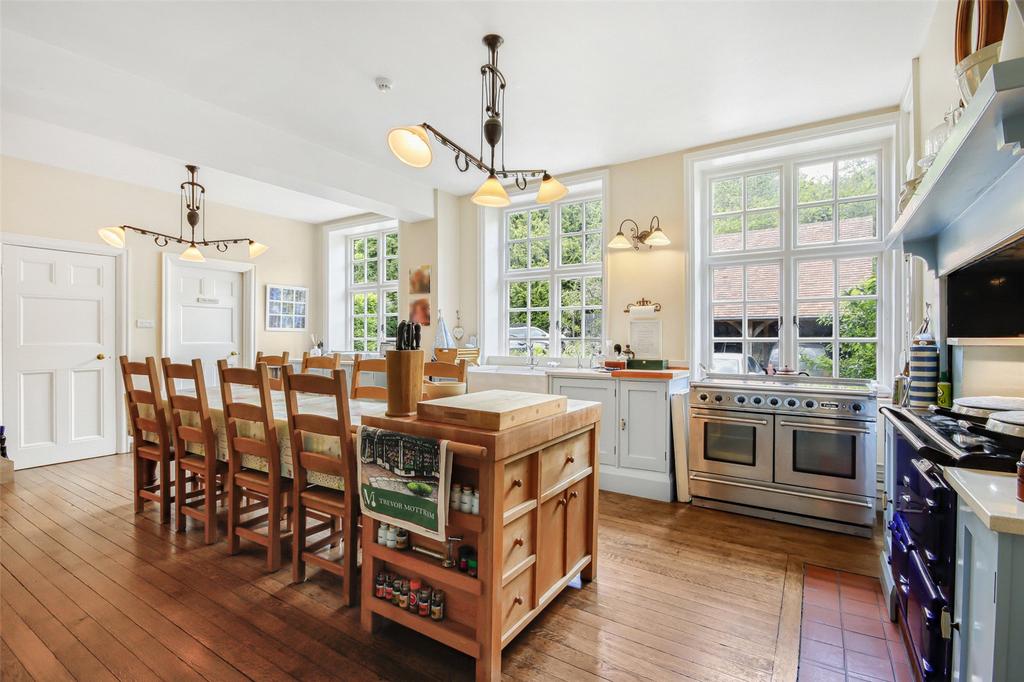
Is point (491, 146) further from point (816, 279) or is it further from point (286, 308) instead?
point (286, 308)

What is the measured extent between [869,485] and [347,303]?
20.4 feet

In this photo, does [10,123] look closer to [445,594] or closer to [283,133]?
[283,133]

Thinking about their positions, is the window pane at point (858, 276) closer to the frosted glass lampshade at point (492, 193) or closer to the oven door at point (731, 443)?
the oven door at point (731, 443)

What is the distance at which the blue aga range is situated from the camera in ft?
4.12

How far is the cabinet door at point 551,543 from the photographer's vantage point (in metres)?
1.90

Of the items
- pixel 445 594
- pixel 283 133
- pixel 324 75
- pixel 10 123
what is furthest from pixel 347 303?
pixel 445 594

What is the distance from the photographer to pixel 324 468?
2.13 m

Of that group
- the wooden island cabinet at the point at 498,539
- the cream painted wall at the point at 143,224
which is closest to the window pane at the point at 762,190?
the wooden island cabinet at the point at 498,539

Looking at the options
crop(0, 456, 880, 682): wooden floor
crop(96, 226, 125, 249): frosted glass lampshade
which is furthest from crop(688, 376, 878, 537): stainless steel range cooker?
crop(96, 226, 125, 249): frosted glass lampshade

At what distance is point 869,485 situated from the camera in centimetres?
291

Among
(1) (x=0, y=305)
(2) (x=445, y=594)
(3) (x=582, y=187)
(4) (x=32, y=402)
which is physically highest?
(3) (x=582, y=187)

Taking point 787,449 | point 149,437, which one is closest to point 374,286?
point 149,437

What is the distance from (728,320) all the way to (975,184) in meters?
2.53

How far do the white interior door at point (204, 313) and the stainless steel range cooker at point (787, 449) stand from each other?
5388mm
